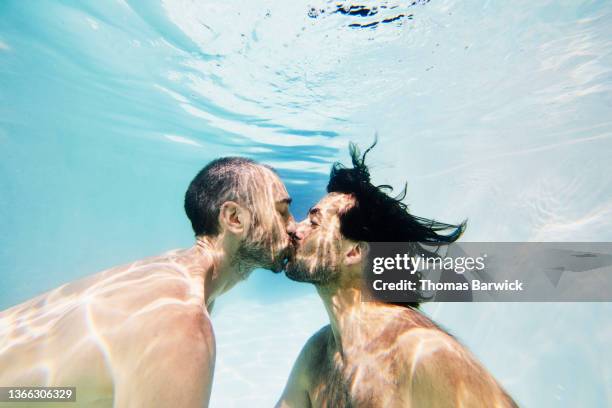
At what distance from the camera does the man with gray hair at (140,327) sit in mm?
1817

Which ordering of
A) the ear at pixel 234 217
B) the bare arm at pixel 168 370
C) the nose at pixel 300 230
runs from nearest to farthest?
the bare arm at pixel 168 370 < the ear at pixel 234 217 < the nose at pixel 300 230

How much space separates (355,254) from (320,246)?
395mm

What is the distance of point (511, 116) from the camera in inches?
570

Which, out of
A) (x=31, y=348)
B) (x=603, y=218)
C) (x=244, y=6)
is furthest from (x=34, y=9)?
(x=603, y=218)

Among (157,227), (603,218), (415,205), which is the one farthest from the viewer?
(157,227)

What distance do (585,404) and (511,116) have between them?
1194 centimetres

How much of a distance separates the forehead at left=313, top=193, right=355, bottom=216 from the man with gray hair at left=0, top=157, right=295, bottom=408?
770 mm

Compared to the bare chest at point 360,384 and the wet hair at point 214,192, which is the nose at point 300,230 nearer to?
the wet hair at point 214,192

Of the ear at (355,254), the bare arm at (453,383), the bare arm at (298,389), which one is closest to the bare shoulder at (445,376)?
the bare arm at (453,383)

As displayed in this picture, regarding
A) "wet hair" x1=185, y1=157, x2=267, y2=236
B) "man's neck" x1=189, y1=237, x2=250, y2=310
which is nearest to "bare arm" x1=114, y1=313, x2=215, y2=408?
"man's neck" x1=189, y1=237, x2=250, y2=310

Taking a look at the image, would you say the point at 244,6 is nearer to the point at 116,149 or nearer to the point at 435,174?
the point at 435,174

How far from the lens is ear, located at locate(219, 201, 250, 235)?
3.45 metres

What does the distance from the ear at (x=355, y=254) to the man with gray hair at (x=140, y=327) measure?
3.16ft

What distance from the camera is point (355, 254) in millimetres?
3342
